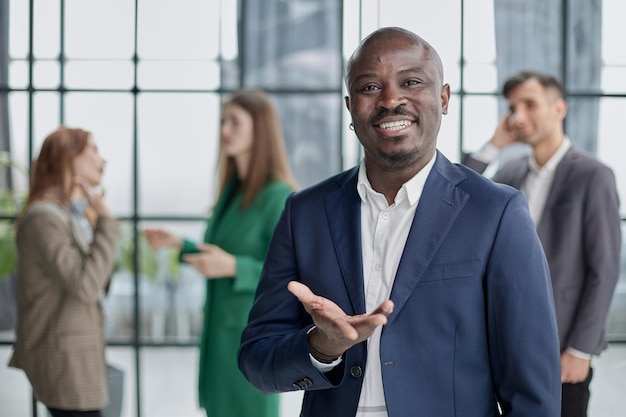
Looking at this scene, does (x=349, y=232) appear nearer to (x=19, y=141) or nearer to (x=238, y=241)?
(x=238, y=241)

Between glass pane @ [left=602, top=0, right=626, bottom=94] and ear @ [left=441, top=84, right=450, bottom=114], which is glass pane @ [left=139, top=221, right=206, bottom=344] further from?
ear @ [left=441, top=84, right=450, bottom=114]

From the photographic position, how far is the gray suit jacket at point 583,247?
2732 millimetres

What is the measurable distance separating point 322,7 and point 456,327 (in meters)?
2.53

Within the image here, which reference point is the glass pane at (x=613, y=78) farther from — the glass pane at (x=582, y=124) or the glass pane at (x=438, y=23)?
the glass pane at (x=438, y=23)

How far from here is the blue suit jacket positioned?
1448mm

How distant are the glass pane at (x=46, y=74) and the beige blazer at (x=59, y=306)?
0.97 m

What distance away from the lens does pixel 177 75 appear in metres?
3.84

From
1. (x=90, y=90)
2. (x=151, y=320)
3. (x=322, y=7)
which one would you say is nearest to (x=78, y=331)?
(x=151, y=320)

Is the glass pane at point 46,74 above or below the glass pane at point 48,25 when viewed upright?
below

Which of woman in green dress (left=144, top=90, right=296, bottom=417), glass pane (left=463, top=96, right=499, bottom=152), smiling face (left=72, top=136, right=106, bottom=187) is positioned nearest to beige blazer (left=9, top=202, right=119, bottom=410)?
smiling face (left=72, top=136, right=106, bottom=187)

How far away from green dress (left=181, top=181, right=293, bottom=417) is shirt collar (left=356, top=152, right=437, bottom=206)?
4.74ft

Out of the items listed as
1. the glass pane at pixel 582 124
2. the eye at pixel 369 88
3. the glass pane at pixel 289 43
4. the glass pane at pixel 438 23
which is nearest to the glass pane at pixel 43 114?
the glass pane at pixel 289 43

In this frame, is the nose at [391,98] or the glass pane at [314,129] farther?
the glass pane at [314,129]

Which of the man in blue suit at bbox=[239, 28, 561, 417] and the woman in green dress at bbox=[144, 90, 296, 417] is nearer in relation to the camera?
the man in blue suit at bbox=[239, 28, 561, 417]
